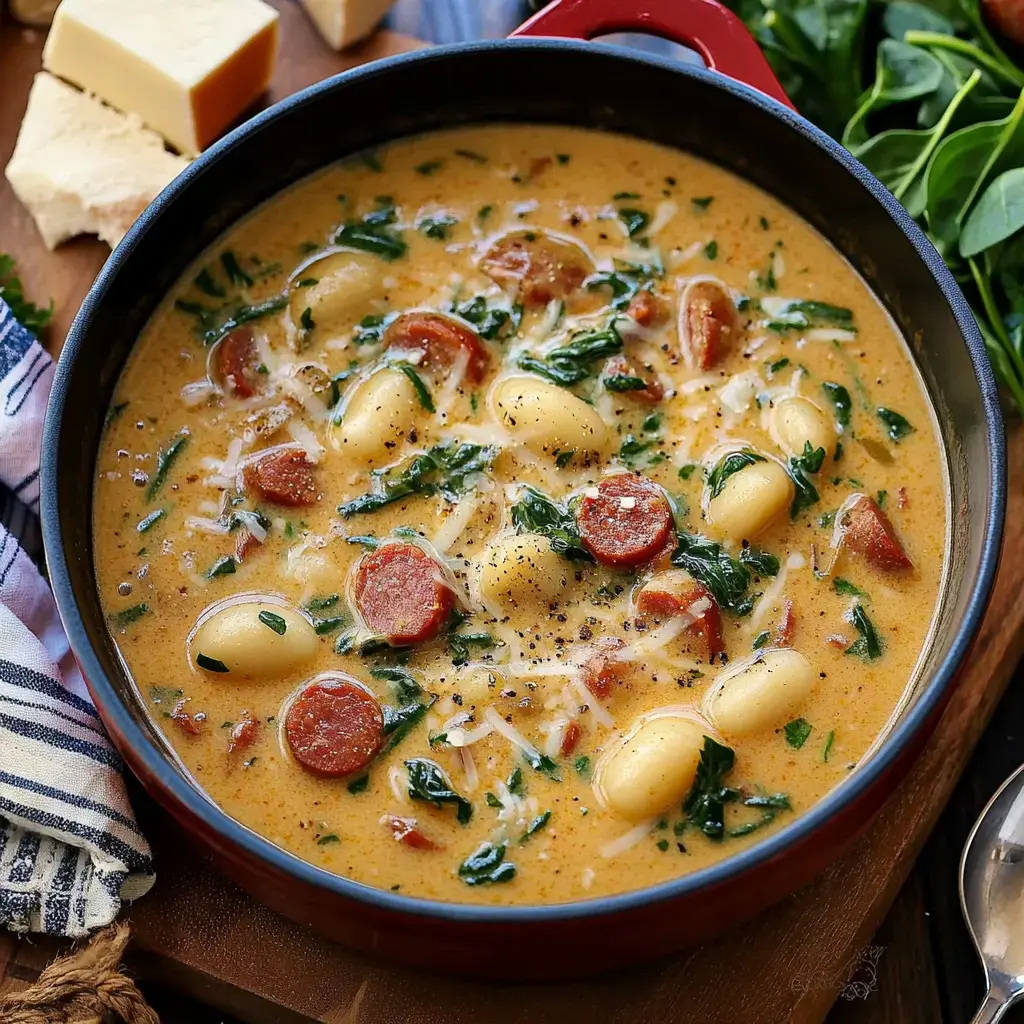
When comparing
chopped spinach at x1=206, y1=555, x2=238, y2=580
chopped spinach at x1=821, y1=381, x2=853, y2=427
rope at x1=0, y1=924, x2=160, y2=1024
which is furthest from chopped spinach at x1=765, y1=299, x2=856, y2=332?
rope at x1=0, y1=924, x2=160, y2=1024

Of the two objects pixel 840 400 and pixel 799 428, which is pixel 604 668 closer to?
pixel 799 428

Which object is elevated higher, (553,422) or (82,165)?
(82,165)

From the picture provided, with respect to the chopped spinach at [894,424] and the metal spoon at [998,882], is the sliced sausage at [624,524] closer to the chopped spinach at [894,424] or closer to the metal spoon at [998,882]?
the chopped spinach at [894,424]

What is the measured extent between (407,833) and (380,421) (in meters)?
0.68

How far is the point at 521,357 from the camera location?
7.81 feet

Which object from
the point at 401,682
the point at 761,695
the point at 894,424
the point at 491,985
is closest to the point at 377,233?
the point at 401,682

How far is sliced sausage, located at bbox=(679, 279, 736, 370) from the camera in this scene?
7.74 feet

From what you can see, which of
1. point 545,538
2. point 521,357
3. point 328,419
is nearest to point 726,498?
point 545,538

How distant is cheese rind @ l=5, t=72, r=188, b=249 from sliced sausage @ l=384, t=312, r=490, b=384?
0.60 meters

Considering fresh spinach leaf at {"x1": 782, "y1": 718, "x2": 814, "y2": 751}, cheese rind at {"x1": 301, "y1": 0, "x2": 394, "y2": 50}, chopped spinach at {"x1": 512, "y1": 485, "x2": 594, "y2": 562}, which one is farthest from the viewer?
cheese rind at {"x1": 301, "y1": 0, "x2": 394, "y2": 50}

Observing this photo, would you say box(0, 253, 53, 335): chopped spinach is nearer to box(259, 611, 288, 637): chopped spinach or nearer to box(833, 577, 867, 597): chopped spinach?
box(259, 611, 288, 637): chopped spinach

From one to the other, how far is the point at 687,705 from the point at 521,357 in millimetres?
688

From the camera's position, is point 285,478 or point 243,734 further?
point 285,478

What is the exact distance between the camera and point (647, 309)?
7.86 ft
